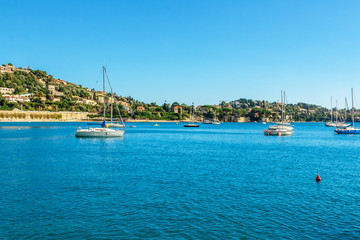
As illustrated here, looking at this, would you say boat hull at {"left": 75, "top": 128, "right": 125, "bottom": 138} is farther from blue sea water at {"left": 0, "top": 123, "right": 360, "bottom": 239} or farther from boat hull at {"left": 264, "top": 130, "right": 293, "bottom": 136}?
boat hull at {"left": 264, "top": 130, "right": 293, "bottom": 136}

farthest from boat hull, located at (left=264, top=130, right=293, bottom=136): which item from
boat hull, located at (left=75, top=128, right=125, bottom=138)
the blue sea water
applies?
the blue sea water

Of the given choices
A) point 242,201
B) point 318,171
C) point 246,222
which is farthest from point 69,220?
point 318,171

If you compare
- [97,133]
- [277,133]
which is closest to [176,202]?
[97,133]

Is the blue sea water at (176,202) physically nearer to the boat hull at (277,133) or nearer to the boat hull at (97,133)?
the boat hull at (97,133)

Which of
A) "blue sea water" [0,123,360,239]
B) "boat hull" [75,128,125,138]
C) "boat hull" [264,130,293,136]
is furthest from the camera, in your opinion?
"boat hull" [264,130,293,136]

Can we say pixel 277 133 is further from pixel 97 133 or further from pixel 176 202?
pixel 176 202

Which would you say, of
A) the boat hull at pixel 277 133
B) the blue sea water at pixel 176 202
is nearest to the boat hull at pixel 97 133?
the blue sea water at pixel 176 202

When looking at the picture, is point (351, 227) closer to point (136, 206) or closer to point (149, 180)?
point (136, 206)

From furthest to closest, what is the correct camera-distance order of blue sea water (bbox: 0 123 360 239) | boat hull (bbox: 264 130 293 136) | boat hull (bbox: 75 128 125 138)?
boat hull (bbox: 264 130 293 136) < boat hull (bbox: 75 128 125 138) < blue sea water (bbox: 0 123 360 239)

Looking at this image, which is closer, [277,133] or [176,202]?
[176,202]

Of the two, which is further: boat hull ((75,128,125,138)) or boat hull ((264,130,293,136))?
boat hull ((264,130,293,136))

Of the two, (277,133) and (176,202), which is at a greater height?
(277,133)

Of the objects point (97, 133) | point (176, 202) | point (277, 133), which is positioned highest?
point (97, 133)

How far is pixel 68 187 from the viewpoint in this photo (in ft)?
74.7
